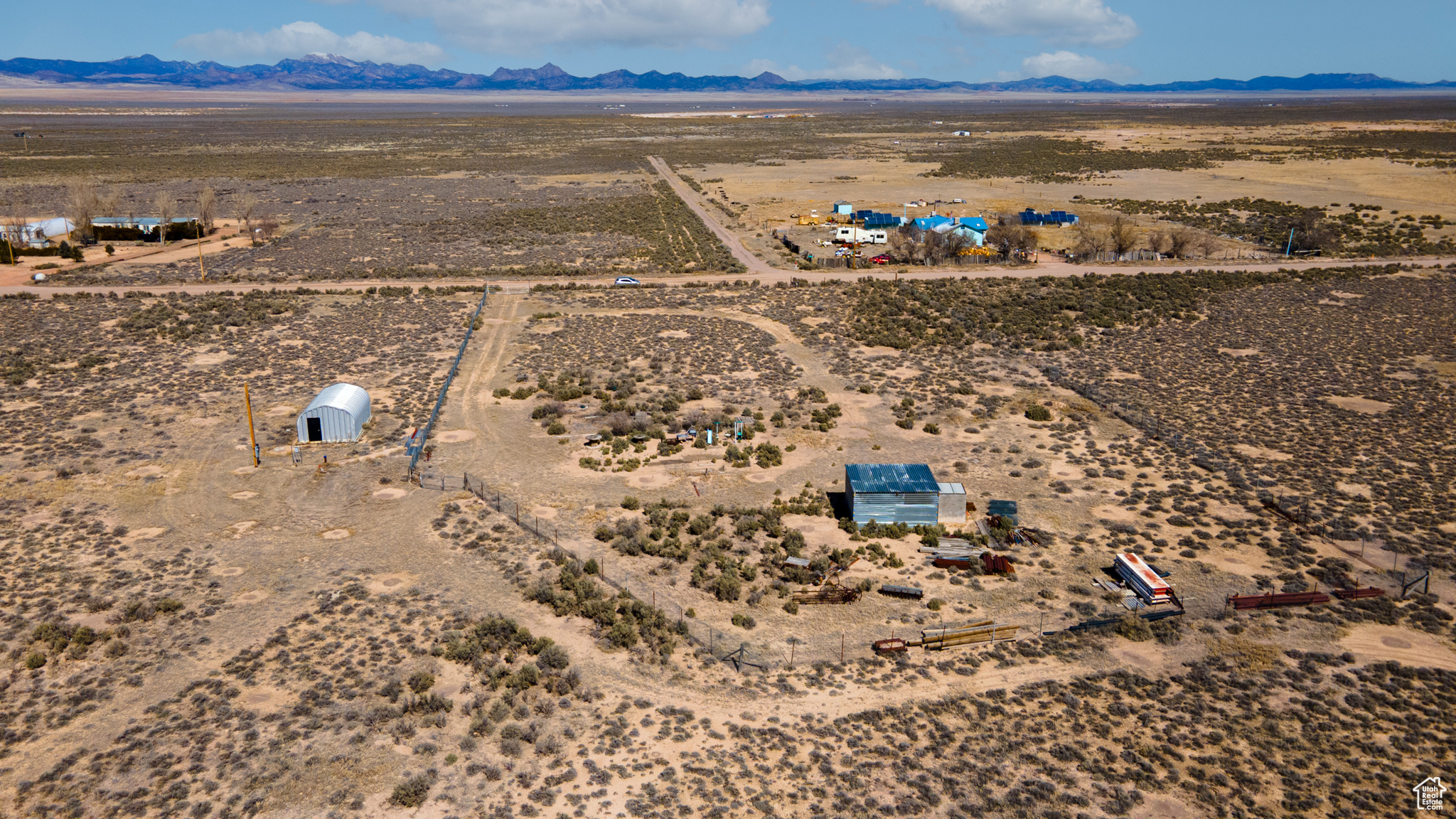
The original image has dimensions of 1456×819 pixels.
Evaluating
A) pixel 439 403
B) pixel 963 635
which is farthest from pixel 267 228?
pixel 963 635

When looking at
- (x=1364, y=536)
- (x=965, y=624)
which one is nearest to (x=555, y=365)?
(x=965, y=624)

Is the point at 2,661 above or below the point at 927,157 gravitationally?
below

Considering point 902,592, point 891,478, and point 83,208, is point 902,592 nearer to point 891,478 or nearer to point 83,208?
point 891,478

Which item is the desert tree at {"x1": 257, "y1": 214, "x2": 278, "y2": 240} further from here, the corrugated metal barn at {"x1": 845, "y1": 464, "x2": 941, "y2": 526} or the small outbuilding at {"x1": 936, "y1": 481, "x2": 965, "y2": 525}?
the small outbuilding at {"x1": 936, "y1": 481, "x2": 965, "y2": 525}

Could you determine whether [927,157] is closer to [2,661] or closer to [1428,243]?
[1428,243]

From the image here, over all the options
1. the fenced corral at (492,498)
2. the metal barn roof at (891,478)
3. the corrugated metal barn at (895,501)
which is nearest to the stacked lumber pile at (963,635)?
the corrugated metal barn at (895,501)

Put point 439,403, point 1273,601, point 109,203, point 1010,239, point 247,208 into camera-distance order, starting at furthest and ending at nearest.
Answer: point 247,208 < point 109,203 < point 1010,239 < point 439,403 < point 1273,601

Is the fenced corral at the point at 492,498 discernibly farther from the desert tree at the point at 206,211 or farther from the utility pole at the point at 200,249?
the desert tree at the point at 206,211
